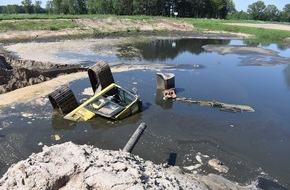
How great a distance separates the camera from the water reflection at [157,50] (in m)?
34.2

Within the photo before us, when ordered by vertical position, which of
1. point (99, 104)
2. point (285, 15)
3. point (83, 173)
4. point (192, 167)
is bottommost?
point (192, 167)

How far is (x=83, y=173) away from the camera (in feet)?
24.5

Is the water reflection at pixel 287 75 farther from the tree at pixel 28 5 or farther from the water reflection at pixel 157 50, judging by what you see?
the tree at pixel 28 5

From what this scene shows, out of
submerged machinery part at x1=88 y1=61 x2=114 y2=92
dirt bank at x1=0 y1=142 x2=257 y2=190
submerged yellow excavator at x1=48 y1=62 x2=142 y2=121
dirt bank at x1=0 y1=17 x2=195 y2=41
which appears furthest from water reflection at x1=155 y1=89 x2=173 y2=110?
dirt bank at x1=0 y1=17 x2=195 y2=41

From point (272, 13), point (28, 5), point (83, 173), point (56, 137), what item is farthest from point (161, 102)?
point (272, 13)

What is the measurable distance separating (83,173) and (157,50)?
3321 cm

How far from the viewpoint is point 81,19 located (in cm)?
5806

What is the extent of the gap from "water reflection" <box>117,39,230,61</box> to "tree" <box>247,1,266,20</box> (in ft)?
283

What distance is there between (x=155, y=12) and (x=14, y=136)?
254 ft

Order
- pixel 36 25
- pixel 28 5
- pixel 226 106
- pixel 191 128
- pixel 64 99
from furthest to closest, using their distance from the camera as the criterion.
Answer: pixel 28 5 → pixel 36 25 → pixel 226 106 → pixel 64 99 → pixel 191 128

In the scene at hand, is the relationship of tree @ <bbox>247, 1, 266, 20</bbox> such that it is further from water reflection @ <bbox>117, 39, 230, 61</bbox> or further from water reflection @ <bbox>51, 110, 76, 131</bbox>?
water reflection @ <bbox>51, 110, 76, 131</bbox>

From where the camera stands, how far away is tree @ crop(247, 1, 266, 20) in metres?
124

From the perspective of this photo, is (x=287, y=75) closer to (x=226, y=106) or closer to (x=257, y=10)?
(x=226, y=106)

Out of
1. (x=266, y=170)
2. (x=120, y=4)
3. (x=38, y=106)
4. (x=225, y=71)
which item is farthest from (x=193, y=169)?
(x=120, y=4)
